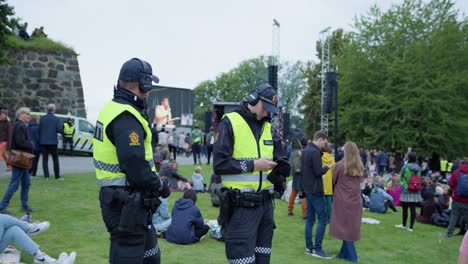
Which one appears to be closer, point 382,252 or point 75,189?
point 382,252

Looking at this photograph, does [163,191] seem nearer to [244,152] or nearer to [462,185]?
[244,152]

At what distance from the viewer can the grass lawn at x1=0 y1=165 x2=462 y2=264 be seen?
23.4 ft

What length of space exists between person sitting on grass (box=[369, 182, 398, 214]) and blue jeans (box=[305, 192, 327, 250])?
609 centimetres

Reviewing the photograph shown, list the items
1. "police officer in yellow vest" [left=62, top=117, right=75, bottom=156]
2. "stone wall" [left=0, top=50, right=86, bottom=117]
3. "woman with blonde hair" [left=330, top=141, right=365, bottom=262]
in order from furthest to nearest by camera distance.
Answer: "stone wall" [left=0, top=50, right=86, bottom=117], "police officer in yellow vest" [left=62, top=117, right=75, bottom=156], "woman with blonde hair" [left=330, top=141, right=365, bottom=262]

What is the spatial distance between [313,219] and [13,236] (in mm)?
4709

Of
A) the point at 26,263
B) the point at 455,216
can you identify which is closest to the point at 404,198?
the point at 455,216

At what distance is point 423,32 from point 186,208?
3014 centimetres

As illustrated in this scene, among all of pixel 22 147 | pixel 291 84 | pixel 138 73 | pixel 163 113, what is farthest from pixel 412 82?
pixel 291 84

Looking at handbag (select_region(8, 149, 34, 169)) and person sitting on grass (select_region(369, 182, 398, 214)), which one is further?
person sitting on grass (select_region(369, 182, 398, 214))

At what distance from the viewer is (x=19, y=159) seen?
8.44m

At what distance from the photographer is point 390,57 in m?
33.9

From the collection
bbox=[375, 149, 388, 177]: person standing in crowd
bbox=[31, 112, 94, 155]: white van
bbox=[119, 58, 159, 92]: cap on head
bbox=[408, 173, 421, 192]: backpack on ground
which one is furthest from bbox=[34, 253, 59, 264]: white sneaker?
bbox=[375, 149, 388, 177]: person standing in crowd

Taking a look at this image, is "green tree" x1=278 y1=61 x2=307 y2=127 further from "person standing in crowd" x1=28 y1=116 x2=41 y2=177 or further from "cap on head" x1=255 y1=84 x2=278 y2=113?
"cap on head" x1=255 y1=84 x2=278 y2=113

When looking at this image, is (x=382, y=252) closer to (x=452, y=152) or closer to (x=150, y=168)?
(x=150, y=168)
